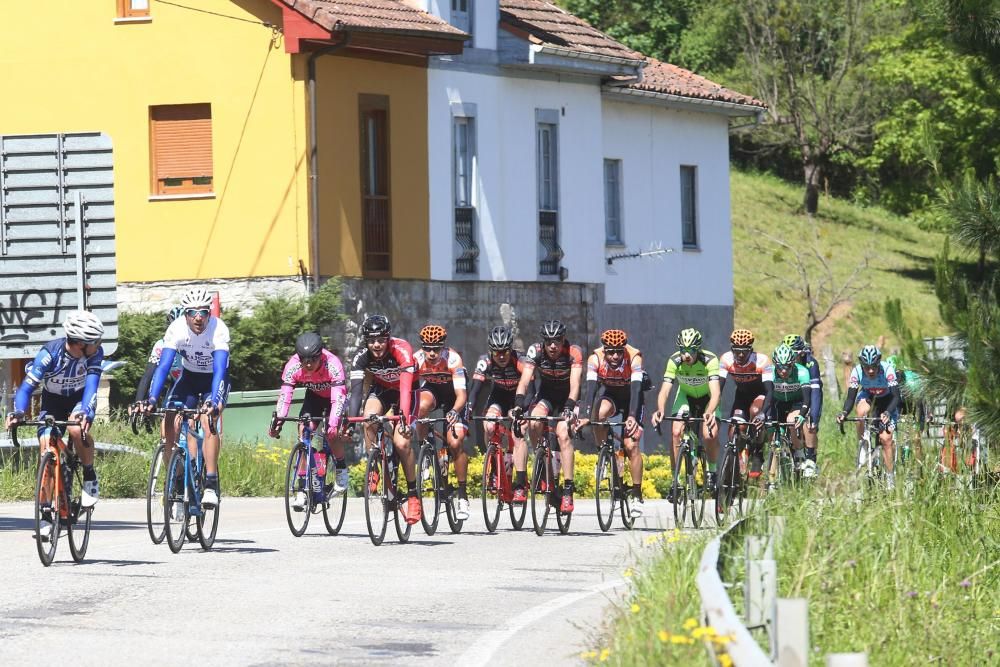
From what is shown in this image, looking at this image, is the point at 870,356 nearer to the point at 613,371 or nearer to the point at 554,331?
the point at 613,371

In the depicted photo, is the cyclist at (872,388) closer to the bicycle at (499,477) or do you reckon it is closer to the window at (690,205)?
the bicycle at (499,477)

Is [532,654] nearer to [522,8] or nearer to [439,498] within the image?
[439,498]

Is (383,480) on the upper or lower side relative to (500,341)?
lower

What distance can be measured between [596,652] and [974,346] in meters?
4.37

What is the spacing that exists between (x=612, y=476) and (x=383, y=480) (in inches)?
117

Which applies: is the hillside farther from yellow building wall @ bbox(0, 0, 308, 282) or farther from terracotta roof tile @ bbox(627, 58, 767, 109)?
yellow building wall @ bbox(0, 0, 308, 282)

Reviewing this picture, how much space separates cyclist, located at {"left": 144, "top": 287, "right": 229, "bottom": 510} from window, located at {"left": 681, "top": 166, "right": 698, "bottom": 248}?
85.7ft

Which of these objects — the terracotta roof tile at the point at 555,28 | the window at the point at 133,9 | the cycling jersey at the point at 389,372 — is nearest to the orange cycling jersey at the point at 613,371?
the cycling jersey at the point at 389,372

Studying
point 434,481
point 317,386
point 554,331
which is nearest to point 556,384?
point 554,331

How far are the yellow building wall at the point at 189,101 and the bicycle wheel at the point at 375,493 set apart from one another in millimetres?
13163

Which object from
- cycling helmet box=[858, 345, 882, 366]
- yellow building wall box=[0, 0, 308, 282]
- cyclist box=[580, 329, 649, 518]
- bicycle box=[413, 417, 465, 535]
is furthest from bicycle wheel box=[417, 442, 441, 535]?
yellow building wall box=[0, 0, 308, 282]

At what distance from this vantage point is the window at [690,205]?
137 ft

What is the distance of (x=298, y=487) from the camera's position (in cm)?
1711

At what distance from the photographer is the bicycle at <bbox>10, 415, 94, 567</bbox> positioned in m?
14.3
